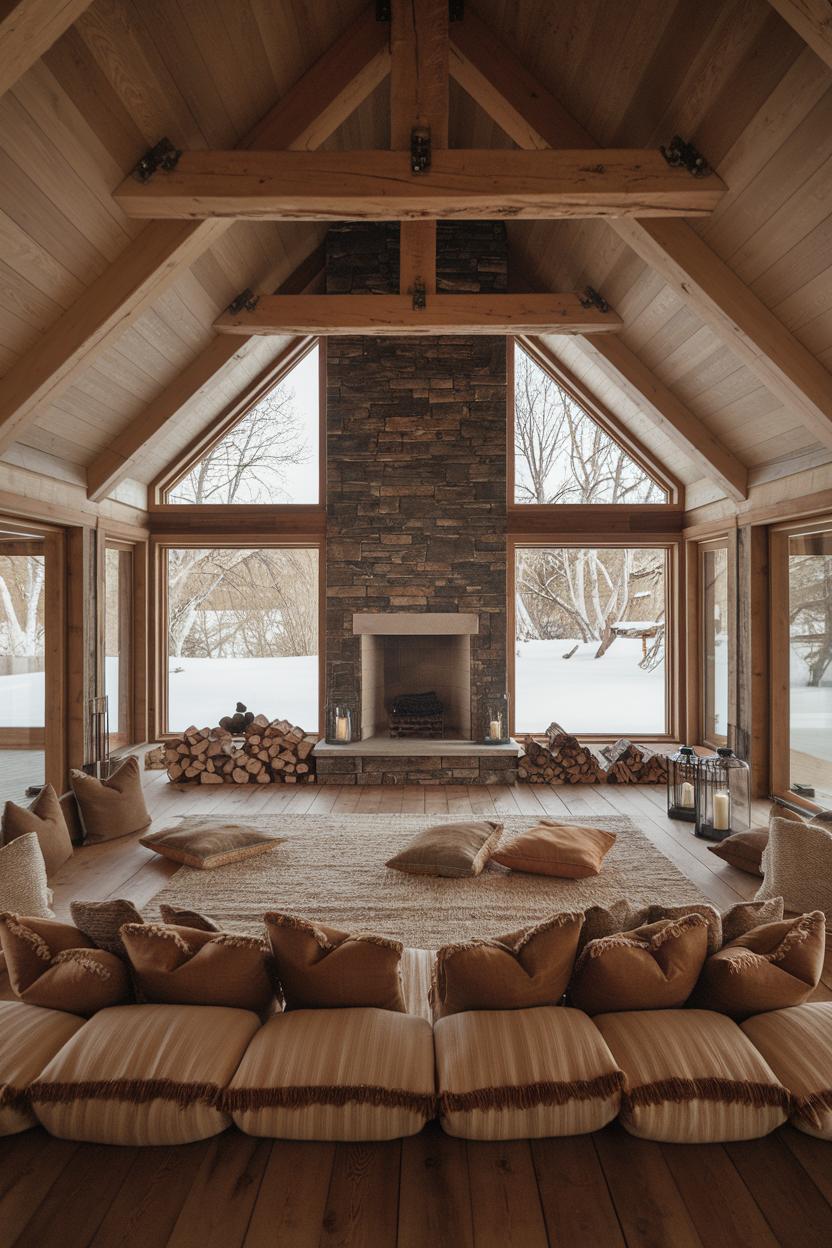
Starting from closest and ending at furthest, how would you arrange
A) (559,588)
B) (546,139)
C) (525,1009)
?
(525,1009) → (546,139) → (559,588)

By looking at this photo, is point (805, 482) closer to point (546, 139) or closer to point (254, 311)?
point (546, 139)

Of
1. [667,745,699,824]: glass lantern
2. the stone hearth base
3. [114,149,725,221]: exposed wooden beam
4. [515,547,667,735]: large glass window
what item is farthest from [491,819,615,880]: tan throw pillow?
[114,149,725,221]: exposed wooden beam

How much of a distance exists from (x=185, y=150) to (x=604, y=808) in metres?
4.76

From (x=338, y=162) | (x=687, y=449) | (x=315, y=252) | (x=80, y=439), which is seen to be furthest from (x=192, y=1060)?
(x=315, y=252)

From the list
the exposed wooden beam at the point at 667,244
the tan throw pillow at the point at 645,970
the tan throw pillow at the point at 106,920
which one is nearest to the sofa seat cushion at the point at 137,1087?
the tan throw pillow at the point at 106,920

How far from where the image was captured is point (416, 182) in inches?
140

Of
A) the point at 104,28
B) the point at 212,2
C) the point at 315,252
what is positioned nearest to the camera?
the point at 104,28

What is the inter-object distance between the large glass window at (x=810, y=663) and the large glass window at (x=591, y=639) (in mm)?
1822

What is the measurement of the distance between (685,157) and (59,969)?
4.02 meters

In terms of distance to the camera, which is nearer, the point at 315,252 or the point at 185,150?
the point at 185,150

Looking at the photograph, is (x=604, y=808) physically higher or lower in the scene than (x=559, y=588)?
lower

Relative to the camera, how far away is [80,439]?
563cm

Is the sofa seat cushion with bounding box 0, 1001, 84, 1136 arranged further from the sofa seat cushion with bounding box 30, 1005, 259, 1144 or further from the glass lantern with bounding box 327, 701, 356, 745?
the glass lantern with bounding box 327, 701, 356, 745

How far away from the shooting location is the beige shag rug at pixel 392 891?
11.6ft
